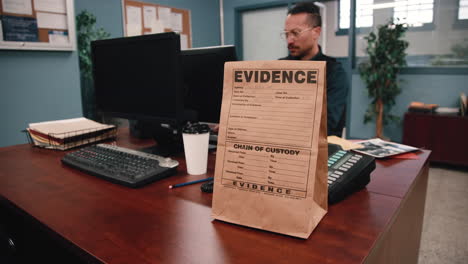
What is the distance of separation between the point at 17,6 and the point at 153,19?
1.84m

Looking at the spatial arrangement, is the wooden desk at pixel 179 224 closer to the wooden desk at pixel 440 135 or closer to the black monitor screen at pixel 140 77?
the black monitor screen at pixel 140 77

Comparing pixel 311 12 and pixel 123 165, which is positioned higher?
pixel 311 12

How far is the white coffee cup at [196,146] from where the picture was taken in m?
1.02

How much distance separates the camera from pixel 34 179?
1071 mm

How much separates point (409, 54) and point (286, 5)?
1916 millimetres

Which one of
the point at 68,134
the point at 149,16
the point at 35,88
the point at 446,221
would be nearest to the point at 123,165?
the point at 68,134

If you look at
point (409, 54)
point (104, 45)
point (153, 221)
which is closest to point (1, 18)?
point (104, 45)

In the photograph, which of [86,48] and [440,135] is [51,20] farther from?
[440,135]

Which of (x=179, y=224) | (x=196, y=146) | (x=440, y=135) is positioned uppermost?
(x=196, y=146)

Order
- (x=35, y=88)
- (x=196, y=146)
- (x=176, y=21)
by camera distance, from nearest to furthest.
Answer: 1. (x=196, y=146)
2. (x=35, y=88)
3. (x=176, y=21)

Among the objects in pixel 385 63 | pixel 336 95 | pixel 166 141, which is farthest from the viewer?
pixel 385 63

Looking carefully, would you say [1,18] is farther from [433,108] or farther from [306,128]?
[433,108]

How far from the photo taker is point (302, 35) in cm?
221

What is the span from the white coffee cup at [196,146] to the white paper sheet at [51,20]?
2779 mm
